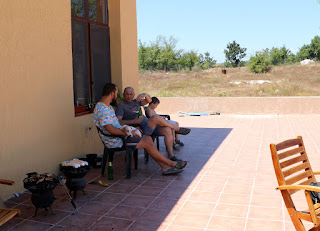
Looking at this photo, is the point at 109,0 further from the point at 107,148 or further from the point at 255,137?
the point at 255,137

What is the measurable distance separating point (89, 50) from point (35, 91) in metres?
1.75

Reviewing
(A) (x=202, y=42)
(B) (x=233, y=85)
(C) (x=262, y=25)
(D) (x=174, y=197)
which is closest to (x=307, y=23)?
(C) (x=262, y=25)

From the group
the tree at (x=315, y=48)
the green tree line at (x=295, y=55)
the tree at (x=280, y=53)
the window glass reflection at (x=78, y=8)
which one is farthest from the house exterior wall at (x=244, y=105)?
the tree at (x=280, y=53)

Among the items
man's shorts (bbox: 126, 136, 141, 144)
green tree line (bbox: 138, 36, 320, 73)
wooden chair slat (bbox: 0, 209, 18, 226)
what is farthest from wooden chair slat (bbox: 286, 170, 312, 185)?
green tree line (bbox: 138, 36, 320, 73)

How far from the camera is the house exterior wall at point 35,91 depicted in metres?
3.61

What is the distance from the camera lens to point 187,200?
3.60 metres

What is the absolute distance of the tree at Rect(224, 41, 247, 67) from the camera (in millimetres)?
46125

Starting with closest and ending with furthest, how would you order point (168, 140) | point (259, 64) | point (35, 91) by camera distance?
point (35, 91) < point (168, 140) < point (259, 64)

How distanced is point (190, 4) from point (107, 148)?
52.2 meters

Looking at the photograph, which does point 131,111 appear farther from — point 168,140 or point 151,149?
point 151,149

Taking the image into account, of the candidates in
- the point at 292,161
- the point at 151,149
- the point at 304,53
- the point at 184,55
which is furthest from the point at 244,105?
the point at 304,53

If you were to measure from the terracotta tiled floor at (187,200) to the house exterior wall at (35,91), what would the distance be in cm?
44

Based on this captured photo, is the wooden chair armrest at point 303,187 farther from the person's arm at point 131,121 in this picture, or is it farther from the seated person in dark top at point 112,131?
the person's arm at point 131,121

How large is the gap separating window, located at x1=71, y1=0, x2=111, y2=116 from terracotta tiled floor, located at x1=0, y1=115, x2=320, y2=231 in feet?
3.71
